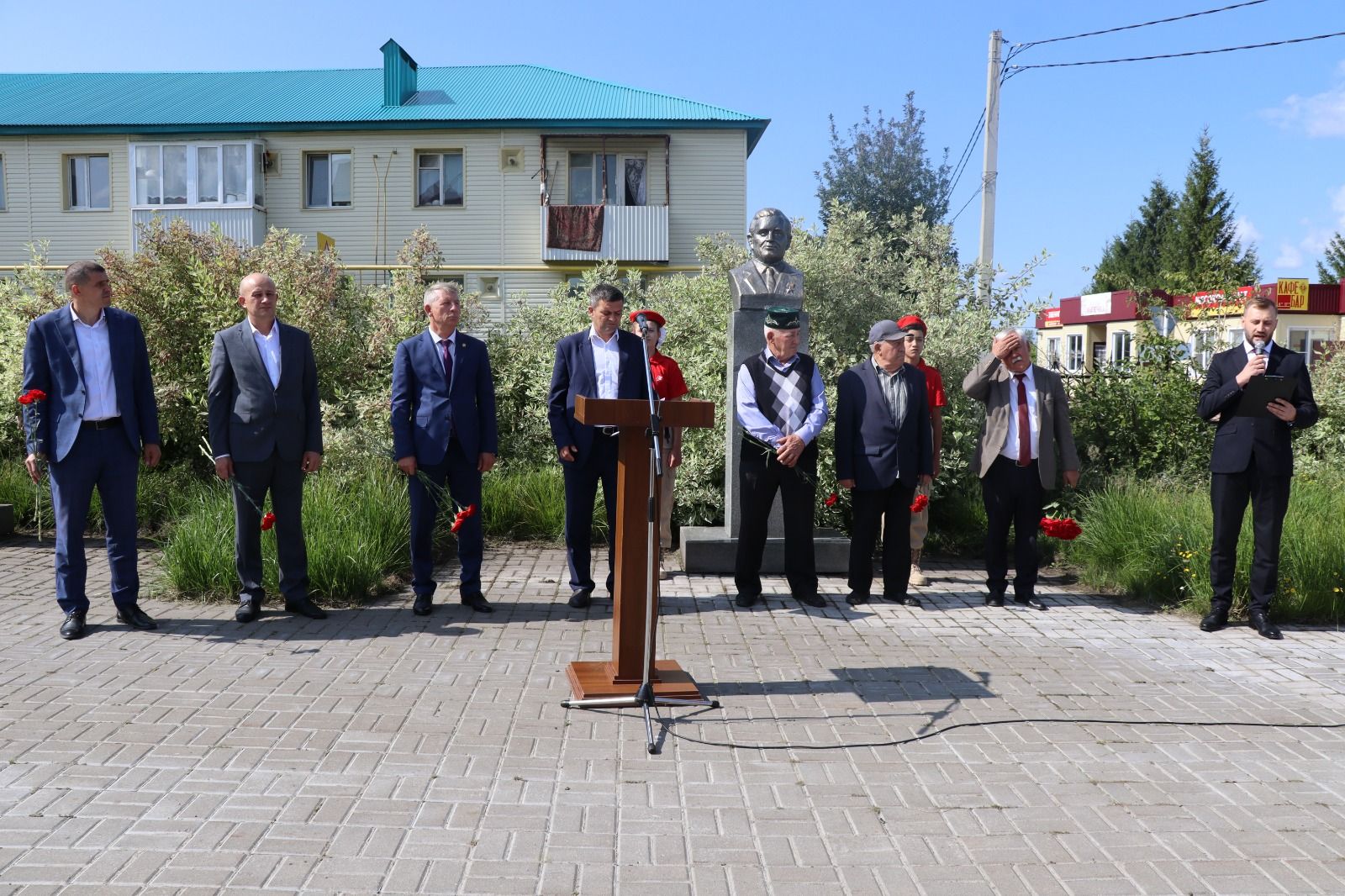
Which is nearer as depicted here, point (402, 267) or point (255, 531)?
point (255, 531)

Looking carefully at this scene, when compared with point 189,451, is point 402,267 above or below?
above

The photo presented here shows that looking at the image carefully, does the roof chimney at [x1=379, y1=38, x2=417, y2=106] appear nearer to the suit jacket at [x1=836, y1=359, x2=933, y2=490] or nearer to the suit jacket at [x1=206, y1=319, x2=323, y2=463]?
the suit jacket at [x1=206, y1=319, x2=323, y2=463]

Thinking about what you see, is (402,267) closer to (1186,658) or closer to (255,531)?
(255,531)

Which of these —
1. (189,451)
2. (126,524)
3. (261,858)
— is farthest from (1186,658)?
(189,451)

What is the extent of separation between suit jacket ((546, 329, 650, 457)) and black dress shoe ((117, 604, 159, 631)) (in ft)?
8.70

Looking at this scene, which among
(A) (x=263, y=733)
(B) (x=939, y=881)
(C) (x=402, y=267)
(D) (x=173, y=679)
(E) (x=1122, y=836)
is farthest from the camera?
(C) (x=402, y=267)

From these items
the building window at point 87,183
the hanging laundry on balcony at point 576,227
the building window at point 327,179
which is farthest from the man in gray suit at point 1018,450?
the building window at point 87,183

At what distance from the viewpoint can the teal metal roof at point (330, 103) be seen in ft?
89.7

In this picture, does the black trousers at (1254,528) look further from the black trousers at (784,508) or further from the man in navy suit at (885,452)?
the black trousers at (784,508)

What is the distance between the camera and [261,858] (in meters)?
3.33

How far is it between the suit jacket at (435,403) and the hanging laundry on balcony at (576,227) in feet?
68.4

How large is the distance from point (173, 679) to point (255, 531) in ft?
5.25

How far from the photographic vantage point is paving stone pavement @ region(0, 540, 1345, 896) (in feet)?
10.9

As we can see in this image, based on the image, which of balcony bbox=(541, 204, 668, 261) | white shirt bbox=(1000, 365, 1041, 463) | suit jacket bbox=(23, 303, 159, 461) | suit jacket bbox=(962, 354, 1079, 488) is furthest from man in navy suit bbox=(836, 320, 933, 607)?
balcony bbox=(541, 204, 668, 261)
